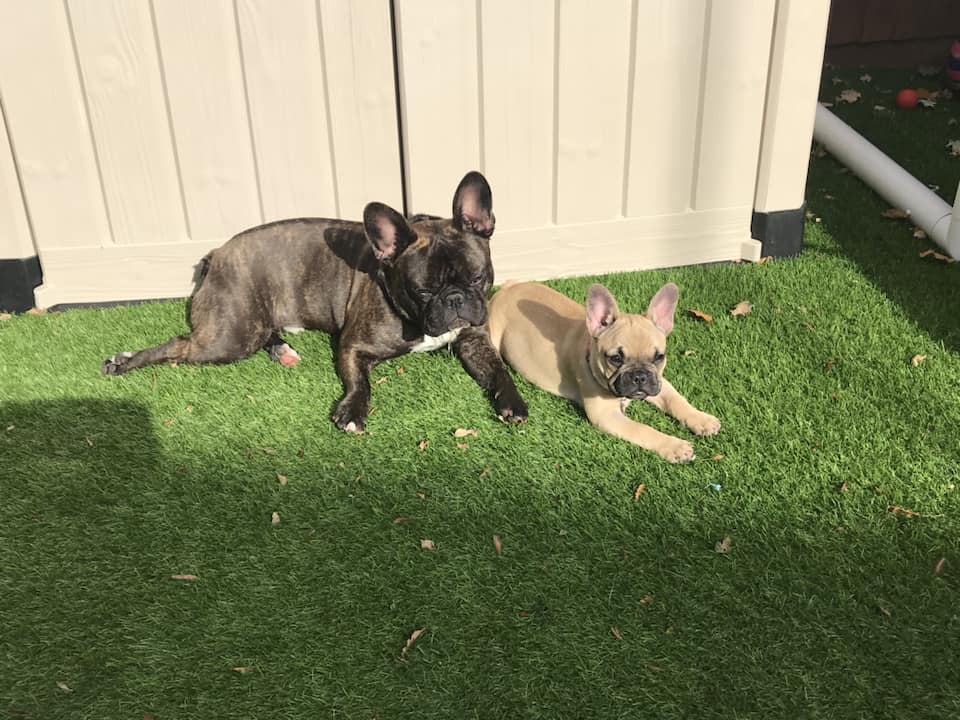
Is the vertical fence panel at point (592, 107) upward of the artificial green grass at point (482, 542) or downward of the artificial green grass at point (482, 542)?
upward

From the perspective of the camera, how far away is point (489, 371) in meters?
3.94

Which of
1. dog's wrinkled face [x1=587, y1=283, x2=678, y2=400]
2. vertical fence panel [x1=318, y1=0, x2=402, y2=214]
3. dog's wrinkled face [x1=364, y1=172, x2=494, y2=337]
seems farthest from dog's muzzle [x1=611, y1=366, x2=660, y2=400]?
vertical fence panel [x1=318, y1=0, x2=402, y2=214]

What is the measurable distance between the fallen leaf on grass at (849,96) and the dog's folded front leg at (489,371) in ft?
17.6

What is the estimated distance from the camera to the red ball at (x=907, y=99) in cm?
741

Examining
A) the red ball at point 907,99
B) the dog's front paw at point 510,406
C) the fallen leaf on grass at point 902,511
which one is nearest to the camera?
the fallen leaf on grass at point 902,511

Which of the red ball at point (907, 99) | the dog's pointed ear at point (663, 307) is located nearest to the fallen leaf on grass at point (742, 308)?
the dog's pointed ear at point (663, 307)

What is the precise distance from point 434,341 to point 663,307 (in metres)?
→ 1.21

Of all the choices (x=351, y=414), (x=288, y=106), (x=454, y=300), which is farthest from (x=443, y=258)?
(x=288, y=106)

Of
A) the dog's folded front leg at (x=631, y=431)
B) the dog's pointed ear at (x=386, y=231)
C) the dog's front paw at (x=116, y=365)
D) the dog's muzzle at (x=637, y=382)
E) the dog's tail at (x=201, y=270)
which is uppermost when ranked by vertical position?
the dog's pointed ear at (x=386, y=231)

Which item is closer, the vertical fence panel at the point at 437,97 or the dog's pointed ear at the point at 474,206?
the dog's pointed ear at the point at 474,206

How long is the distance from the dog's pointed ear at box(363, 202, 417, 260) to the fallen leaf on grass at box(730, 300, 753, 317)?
1.84 m

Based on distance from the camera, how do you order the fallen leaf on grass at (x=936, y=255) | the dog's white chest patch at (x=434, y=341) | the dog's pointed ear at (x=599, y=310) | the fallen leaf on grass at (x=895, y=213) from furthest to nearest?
the fallen leaf on grass at (x=895, y=213), the fallen leaf on grass at (x=936, y=255), the dog's white chest patch at (x=434, y=341), the dog's pointed ear at (x=599, y=310)

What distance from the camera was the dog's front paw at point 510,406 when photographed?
11.9 feet

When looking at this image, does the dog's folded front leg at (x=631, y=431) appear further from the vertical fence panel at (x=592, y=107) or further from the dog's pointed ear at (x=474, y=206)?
the vertical fence panel at (x=592, y=107)
